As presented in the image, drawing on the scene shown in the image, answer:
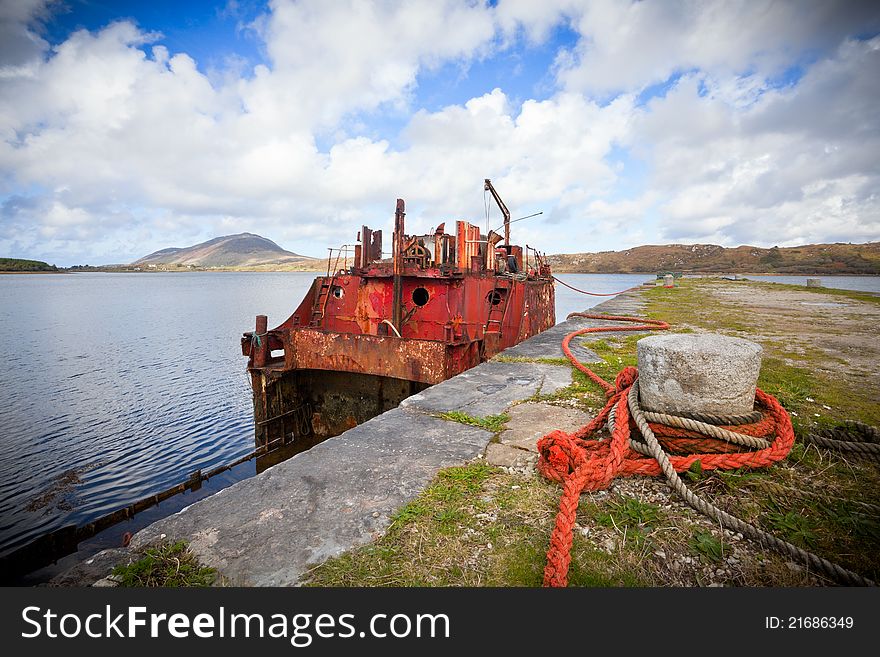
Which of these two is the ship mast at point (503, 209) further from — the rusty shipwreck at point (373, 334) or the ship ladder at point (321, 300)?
the ship ladder at point (321, 300)

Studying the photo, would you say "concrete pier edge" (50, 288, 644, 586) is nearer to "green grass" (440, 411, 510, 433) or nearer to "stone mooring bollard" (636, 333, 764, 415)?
"green grass" (440, 411, 510, 433)

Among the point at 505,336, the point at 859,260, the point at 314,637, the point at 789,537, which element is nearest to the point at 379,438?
the point at 314,637

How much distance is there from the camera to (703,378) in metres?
2.71

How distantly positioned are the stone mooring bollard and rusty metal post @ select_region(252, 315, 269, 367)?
23.8 feet

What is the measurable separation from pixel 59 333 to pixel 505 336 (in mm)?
28621

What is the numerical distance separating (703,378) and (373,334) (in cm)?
682

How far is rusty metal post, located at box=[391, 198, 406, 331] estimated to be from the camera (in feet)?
26.7

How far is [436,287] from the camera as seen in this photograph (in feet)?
28.2

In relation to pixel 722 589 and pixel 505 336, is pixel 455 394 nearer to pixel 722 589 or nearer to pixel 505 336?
pixel 722 589

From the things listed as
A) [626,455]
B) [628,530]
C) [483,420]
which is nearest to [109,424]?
[483,420]

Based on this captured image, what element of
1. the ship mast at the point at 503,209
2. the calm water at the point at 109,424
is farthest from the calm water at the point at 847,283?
the calm water at the point at 109,424

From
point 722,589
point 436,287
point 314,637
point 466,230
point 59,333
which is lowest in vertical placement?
point 59,333

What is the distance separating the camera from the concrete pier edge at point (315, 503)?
1.87 meters

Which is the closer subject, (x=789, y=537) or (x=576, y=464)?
(x=789, y=537)
